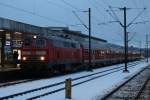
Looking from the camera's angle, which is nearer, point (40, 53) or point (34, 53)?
point (34, 53)

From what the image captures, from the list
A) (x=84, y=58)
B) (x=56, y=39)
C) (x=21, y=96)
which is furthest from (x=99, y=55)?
(x=21, y=96)

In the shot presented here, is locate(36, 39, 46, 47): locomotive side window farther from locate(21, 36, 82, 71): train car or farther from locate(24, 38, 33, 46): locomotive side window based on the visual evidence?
locate(24, 38, 33, 46): locomotive side window

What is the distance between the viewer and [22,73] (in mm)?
32938

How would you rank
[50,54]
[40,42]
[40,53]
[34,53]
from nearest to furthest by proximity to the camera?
[34,53], [40,53], [40,42], [50,54]

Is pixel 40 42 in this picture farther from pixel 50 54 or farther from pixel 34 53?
Result: pixel 50 54

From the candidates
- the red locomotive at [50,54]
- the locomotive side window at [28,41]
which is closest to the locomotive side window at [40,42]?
the red locomotive at [50,54]

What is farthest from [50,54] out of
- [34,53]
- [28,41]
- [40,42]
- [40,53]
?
[28,41]

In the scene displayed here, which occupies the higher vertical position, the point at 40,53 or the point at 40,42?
the point at 40,42

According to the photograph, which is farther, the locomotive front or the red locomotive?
the red locomotive

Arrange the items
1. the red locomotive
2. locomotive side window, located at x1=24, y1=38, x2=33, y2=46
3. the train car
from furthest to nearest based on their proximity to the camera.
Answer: locomotive side window, located at x1=24, y1=38, x2=33, y2=46 < the red locomotive < the train car

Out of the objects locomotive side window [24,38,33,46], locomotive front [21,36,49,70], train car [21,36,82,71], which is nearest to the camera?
locomotive front [21,36,49,70]

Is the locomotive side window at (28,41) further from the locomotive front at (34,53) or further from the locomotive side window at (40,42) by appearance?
the locomotive side window at (40,42)

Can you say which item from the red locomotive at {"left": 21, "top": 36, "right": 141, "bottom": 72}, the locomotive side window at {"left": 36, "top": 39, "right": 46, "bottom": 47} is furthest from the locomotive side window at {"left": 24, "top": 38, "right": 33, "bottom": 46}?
the locomotive side window at {"left": 36, "top": 39, "right": 46, "bottom": 47}

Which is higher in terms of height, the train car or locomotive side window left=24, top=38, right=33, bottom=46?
locomotive side window left=24, top=38, right=33, bottom=46
